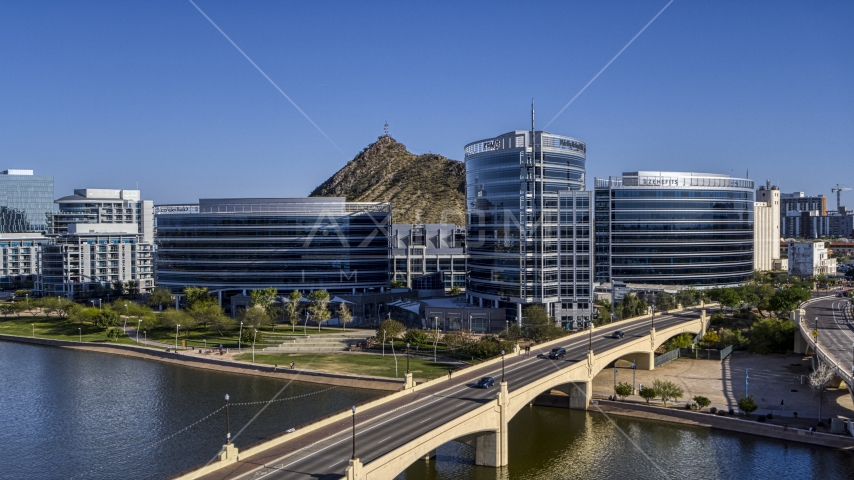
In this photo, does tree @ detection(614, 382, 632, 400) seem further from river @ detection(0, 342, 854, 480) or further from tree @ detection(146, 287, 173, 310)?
tree @ detection(146, 287, 173, 310)

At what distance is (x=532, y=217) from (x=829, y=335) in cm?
4491

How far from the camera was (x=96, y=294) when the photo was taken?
176 meters

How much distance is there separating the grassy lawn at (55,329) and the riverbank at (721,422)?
258 feet

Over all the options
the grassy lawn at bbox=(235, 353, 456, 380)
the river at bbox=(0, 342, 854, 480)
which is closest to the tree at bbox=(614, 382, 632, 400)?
the river at bbox=(0, 342, 854, 480)

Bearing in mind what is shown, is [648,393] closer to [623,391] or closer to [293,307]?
[623,391]

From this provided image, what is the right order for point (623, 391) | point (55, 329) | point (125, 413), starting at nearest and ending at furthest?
point (125, 413) → point (623, 391) → point (55, 329)

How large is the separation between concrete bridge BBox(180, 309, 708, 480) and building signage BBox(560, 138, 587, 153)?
42.2 meters

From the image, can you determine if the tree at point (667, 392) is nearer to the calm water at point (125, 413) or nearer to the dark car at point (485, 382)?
the dark car at point (485, 382)

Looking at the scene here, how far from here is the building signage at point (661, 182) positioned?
144125 millimetres

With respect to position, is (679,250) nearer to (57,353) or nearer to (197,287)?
(197,287)

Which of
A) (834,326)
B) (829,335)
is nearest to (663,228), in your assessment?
(834,326)

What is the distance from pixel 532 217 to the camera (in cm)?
11762

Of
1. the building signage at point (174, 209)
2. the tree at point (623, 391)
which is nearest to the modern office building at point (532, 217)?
the tree at point (623, 391)

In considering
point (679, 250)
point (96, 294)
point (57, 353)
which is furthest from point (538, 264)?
point (96, 294)
